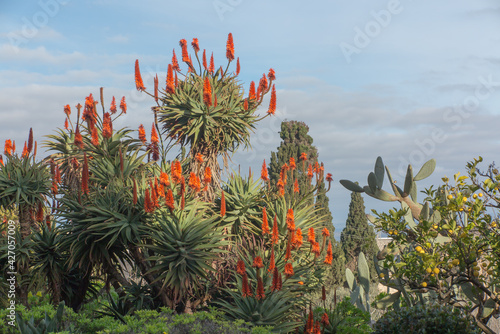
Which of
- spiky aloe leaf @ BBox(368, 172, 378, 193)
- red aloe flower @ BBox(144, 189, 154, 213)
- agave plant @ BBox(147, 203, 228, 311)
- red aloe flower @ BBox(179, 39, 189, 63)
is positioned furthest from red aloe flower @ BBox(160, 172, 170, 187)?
red aloe flower @ BBox(179, 39, 189, 63)

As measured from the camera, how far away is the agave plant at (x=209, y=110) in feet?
37.3

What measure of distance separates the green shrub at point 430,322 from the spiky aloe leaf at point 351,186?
2.22 m

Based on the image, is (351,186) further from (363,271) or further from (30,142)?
(30,142)

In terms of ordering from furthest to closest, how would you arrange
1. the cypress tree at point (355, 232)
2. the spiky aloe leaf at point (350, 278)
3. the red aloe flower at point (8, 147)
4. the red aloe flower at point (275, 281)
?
the cypress tree at point (355, 232) → the spiky aloe leaf at point (350, 278) → the red aloe flower at point (8, 147) → the red aloe flower at point (275, 281)

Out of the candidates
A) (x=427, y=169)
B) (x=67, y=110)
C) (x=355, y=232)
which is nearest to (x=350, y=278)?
(x=427, y=169)

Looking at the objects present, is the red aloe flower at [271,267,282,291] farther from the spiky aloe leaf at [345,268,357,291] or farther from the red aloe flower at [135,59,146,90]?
the red aloe flower at [135,59,146,90]

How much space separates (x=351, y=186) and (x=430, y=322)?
2665 mm

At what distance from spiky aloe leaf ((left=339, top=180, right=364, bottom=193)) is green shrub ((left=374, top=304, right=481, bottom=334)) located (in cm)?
222

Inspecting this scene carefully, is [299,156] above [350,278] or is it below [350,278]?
above

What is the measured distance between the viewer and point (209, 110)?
1147cm

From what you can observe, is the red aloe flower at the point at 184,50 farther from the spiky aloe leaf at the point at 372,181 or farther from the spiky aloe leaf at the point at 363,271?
the spiky aloe leaf at the point at 363,271

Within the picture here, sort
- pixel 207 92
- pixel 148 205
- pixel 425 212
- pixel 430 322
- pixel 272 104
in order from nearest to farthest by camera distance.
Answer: pixel 430 322 < pixel 425 212 < pixel 148 205 < pixel 207 92 < pixel 272 104

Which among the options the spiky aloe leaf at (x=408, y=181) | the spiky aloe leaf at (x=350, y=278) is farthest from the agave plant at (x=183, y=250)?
the spiky aloe leaf at (x=350, y=278)

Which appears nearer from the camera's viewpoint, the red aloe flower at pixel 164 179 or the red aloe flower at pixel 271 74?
the red aloe flower at pixel 164 179
